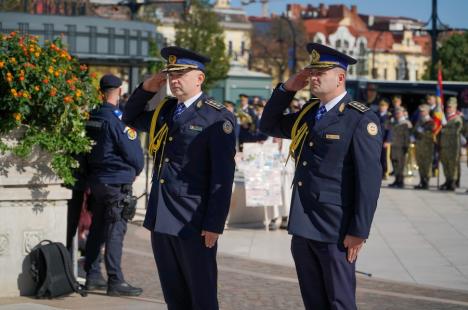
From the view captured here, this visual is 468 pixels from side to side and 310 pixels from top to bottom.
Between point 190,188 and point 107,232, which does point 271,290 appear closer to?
point 107,232

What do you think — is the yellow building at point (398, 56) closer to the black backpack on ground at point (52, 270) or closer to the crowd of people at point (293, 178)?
the black backpack on ground at point (52, 270)

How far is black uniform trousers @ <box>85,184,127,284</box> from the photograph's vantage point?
902 cm

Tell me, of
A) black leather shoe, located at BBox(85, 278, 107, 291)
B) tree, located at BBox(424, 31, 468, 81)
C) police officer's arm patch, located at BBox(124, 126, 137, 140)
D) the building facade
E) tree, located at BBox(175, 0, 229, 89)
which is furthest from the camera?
the building facade

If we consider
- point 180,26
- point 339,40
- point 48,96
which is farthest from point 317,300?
point 339,40

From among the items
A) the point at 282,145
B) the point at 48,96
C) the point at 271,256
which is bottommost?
the point at 271,256

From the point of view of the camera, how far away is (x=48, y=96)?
8.55m

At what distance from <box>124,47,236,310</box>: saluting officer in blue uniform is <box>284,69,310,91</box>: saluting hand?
514 mm

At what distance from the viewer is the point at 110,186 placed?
29.6ft

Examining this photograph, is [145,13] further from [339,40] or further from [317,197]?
[339,40]

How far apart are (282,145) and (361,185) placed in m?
9.24

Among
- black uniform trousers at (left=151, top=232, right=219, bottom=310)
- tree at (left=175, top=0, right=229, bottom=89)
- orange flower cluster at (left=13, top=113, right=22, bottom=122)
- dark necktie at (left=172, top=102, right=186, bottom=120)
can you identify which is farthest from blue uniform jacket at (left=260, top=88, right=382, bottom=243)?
tree at (left=175, top=0, right=229, bottom=89)

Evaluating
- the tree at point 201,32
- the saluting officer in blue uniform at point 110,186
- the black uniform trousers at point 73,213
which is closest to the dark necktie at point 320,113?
the saluting officer in blue uniform at point 110,186

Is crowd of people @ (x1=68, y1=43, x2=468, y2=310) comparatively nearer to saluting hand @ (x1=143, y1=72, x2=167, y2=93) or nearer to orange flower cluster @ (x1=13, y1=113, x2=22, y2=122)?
saluting hand @ (x1=143, y1=72, x2=167, y2=93)

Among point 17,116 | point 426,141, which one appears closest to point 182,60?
point 17,116
